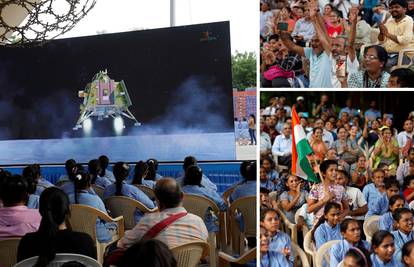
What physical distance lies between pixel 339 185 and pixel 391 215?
270 millimetres

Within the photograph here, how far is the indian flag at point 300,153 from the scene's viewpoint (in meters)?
2.80

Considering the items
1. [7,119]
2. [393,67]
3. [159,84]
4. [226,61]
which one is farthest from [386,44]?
[7,119]

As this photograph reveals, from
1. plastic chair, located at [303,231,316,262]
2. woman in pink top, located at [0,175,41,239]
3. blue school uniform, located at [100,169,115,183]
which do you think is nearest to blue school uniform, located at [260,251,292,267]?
plastic chair, located at [303,231,316,262]

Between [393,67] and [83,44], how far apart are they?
4.05 m

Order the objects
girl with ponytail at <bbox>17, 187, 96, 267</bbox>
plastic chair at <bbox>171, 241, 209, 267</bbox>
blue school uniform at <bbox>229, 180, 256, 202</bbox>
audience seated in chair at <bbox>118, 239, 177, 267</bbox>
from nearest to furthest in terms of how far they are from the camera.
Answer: audience seated in chair at <bbox>118, 239, 177, 267</bbox>, girl with ponytail at <bbox>17, 187, 96, 267</bbox>, plastic chair at <bbox>171, 241, 209, 267</bbox>, blue school uniform at <bbox>229, 180, 256, 202</bbox>

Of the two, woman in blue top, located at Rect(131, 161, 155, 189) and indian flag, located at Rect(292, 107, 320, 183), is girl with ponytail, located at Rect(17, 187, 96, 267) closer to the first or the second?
indian flag, located at Rect(292, 107, 320, 183)

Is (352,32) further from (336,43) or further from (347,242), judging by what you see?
(347,242)

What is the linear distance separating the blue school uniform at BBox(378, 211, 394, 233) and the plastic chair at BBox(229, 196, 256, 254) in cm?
154

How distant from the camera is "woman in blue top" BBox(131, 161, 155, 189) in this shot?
17.3ft

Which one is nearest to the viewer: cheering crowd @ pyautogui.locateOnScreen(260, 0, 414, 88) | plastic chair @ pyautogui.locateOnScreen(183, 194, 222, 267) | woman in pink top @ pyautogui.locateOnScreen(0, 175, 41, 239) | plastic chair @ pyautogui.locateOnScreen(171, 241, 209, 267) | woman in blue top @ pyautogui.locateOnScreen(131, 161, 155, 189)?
cheering crowd @ pyautogui.locateOnScreen(260, 0, 414, 88)

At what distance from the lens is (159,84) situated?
5.84 m

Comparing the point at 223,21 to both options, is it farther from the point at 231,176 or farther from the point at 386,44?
the point at 386,44

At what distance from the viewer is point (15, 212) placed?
→ 11.9ft

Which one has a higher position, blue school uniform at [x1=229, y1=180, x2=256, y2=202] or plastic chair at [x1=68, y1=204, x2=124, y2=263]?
blue school uniform at [x1=229, y1=180, x2=256, y2=202]
